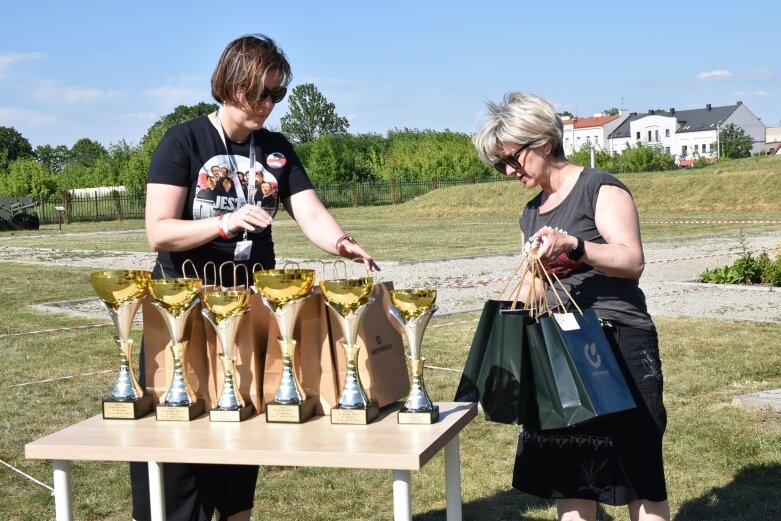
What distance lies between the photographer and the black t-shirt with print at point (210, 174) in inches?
134

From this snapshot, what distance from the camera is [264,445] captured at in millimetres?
2750

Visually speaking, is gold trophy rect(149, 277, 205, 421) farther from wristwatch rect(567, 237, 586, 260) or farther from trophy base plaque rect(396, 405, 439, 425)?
wristwatch rect(567, 237, 586, 260)

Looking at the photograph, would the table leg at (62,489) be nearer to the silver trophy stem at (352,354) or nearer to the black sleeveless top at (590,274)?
the silver trophy stem at (352,354)

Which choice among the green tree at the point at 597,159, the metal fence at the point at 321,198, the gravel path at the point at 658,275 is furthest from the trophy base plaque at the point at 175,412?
the green tree at the point at 597,159

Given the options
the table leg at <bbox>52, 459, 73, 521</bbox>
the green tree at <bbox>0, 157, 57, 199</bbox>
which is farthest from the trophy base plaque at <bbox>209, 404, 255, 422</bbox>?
the green tree at <bbox>0, 157, 57, 199</bbox>

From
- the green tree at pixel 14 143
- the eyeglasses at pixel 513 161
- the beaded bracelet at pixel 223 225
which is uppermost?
the green tree at pixel 14 143

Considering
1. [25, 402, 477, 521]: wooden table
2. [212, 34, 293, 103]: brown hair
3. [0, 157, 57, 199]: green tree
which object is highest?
[0, 157, 57, 199]: green tree

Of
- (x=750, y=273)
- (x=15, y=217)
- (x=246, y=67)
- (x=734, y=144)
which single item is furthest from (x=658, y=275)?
(x=734, y=144)

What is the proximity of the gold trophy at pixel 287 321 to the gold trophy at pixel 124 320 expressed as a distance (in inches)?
16.7

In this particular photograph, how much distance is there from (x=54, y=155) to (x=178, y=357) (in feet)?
404

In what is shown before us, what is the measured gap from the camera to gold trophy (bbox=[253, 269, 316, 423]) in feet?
9.43

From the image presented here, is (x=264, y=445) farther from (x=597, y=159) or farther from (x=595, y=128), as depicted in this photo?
(x=595, y=128)

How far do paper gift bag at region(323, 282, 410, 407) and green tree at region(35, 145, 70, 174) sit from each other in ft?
380

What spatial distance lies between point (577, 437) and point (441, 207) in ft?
134
